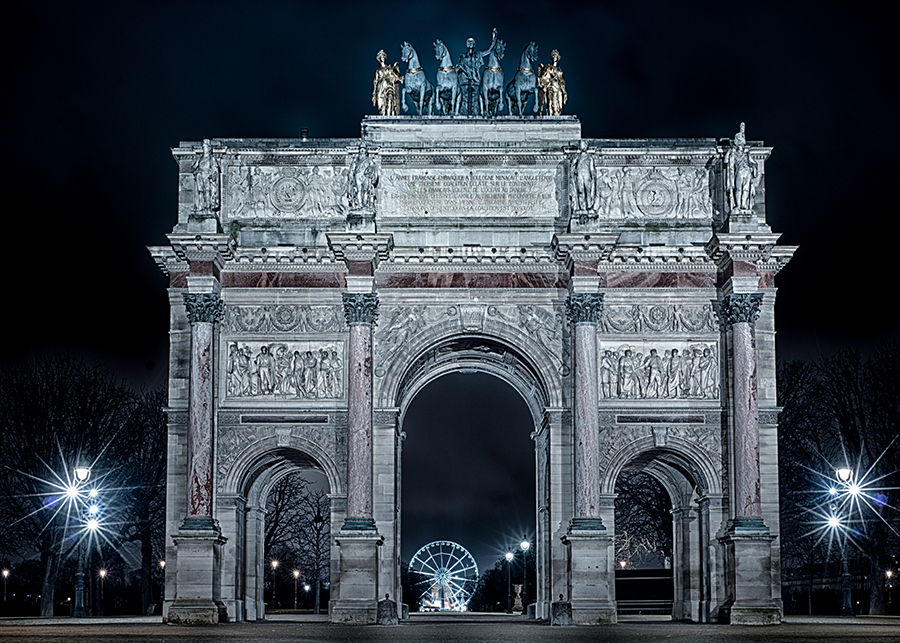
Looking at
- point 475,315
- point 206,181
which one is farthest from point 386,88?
point 475,315

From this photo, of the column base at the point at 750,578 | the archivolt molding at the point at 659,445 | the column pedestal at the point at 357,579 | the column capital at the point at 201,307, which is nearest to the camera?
the column base at the point at 750,578

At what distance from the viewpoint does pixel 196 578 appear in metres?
38.8

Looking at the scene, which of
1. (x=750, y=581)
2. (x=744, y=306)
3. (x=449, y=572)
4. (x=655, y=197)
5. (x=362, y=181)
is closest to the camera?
(x=750, y=581)

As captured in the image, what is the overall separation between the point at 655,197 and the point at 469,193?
5.69 meters

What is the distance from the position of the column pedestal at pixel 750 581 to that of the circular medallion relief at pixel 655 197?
10.0 metres

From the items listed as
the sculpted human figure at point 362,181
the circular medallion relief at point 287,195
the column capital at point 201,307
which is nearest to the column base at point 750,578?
the sculpted human figure at point 362,181

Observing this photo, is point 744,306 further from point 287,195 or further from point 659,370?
point 287,195

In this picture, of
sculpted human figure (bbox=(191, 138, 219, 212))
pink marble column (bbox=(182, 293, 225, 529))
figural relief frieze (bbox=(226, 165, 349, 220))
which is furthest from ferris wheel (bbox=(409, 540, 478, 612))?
sculpted human figure (bbox=(191, 138, 219, 212))

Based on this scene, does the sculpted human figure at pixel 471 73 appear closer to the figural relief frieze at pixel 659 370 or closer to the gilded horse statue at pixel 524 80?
the gilded horse statue at pixel 524 80

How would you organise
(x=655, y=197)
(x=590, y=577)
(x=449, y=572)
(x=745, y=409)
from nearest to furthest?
(x=590, y=577) → (x=745, y=409) → (x=655, y=197) → (x=449, y=572)

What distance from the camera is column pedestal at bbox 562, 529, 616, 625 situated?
126 ft

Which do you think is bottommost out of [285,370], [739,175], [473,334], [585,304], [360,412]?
[360,412]

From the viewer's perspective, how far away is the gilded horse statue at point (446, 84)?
1727 inches

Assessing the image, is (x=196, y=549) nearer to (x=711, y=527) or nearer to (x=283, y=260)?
(x=283, y=260)
